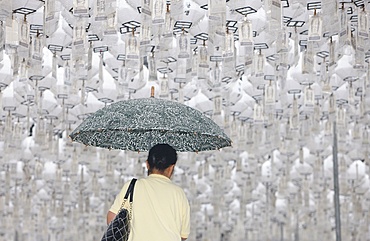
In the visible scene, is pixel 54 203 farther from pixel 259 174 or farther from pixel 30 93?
pixel 30 93

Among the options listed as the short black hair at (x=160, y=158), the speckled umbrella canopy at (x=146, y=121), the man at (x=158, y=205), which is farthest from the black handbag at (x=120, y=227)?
the speckled umbrella canopy at (x=146, y=121)

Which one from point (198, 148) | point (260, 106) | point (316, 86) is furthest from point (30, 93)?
point (198, 148)

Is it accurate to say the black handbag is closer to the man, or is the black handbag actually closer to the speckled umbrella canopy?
the man

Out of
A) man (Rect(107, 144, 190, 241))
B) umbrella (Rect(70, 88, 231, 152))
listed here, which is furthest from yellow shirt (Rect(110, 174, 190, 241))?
umbrella (Rect(70, 88, 231, 152))

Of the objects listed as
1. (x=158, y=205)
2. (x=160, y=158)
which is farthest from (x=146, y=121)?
(x=158, y=205)

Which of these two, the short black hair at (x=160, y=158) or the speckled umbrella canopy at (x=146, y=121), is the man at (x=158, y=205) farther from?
the speckled umbrella canopy at (x=146, y=121)

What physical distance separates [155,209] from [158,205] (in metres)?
0.03

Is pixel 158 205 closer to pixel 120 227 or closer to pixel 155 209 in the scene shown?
pixel 155 209

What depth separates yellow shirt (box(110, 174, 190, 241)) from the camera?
4484mm

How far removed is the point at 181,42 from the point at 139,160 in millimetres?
7368

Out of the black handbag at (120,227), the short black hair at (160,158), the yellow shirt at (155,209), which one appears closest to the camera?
the black handbag at (120,227)

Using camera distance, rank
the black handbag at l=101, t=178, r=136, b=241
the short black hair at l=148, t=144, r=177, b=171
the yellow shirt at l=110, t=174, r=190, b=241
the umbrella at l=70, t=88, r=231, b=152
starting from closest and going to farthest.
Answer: the black handbag at l=101, t=178, r=136, b=241 → the yellow shirt at l=110, t=174, r=190, b=241 → the short black hair at l=148, t=144, r=177, b=171 → the umbrella at l=70, t=88, r=231, b=152

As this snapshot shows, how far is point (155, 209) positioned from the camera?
14.9ft

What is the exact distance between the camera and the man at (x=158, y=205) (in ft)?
14.7
